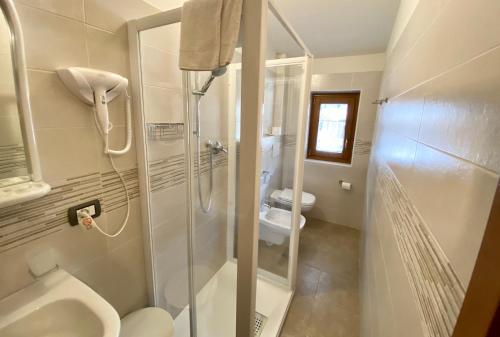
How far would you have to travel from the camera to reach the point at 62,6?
83 centimetres

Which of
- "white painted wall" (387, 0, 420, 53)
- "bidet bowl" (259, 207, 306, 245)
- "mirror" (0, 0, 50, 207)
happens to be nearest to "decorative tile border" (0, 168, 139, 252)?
"mirror" (0, 0, 50, 207)

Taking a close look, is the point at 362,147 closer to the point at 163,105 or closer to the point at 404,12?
the point at 404,12

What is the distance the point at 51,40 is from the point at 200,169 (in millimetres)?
897

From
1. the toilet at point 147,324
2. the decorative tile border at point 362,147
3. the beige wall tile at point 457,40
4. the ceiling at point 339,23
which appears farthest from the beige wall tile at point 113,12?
the decorative tile border at point 362,147

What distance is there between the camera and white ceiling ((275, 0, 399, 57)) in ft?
5.74

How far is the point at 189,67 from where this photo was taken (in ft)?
2.95

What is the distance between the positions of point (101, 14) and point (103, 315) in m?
1.22

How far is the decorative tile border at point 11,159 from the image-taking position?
743 millimetres

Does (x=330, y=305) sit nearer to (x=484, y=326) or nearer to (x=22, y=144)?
(x=484, y=326)

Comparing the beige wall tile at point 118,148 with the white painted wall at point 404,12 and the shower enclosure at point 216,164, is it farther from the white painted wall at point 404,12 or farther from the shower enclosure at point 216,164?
the white painted wall at point 404,12

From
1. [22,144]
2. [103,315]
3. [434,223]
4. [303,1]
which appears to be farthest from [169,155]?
[303,1]

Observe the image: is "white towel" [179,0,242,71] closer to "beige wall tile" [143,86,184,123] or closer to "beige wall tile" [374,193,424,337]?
"beige wall tile" [143,86,184,123]

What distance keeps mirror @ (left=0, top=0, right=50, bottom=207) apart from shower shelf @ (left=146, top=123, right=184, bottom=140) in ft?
1.63

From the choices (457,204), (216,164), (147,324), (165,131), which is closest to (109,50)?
(165,131)
